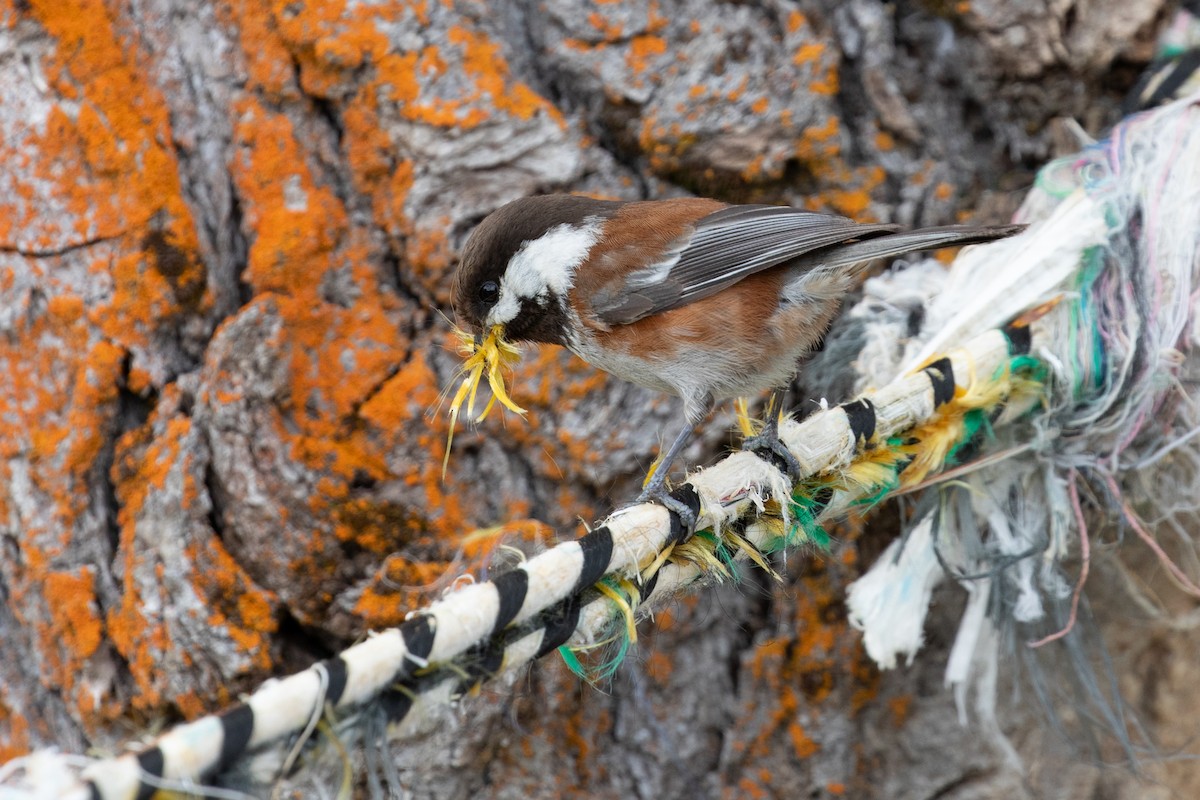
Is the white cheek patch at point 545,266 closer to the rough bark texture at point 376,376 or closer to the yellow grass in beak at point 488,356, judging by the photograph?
the yellow grass in beak at point 488,356

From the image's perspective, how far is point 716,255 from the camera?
85.7 inches

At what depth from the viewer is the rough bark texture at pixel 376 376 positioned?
2150 mm

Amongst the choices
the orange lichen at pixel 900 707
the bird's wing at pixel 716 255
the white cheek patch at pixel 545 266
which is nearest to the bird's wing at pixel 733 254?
the bird's wing at pixel 716 255

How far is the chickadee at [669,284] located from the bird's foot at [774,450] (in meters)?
0.08

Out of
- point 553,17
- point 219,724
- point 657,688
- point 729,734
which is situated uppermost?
point 553,17

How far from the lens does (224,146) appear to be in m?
2.29

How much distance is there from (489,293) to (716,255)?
0.52 m

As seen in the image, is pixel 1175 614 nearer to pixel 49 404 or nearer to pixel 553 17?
pixel 553 17

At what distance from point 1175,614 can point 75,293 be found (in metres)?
2.83

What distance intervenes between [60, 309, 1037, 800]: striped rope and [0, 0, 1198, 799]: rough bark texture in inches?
25.2

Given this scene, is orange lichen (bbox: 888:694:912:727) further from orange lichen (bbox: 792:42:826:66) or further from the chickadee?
orange lichen (bbox: 792:42:826:66)

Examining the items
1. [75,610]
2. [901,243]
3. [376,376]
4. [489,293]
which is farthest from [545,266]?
[75,610]

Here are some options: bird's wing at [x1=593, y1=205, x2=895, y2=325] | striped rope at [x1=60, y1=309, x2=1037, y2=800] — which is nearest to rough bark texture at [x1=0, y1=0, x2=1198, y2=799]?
bird's wing at [x1=593, y1=205, x2=895, y2=325]

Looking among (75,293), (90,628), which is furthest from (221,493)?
(75,293)
